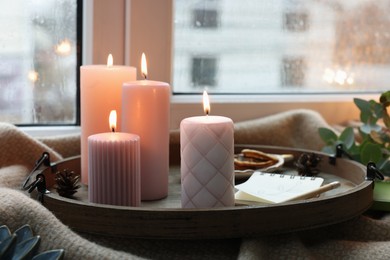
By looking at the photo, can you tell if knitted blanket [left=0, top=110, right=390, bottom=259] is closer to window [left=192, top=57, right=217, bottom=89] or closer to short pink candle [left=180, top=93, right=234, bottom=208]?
short pink candle [left=180, top=93, right=234, bottom=208]

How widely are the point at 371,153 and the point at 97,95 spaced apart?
16.8 inches

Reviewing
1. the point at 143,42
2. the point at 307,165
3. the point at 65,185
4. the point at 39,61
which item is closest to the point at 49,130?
the point at 39,61

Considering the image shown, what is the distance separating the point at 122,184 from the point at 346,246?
270 mm

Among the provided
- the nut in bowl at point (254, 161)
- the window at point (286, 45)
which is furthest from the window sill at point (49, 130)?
the nut in bowl at point (254, 161)

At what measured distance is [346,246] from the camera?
75 centimetres

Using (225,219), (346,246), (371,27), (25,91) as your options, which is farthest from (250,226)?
(371,27)

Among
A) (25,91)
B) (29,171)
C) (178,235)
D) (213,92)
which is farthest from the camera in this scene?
(213,92)

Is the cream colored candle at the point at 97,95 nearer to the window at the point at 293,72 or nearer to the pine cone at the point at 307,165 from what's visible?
the pine cone at the point at 307,165

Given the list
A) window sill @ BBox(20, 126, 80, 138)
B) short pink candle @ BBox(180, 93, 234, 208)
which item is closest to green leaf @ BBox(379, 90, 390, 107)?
short pink candle @ BBox(180, 93, 234, 208)

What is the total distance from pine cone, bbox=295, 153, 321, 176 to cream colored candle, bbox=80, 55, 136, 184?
0.28 meters

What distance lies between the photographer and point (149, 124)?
830 millimetres

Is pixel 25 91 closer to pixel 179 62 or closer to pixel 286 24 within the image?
pixel 179 62

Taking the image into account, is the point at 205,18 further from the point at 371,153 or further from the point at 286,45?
the point at 371,153

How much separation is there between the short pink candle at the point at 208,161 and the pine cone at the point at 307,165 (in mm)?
221
